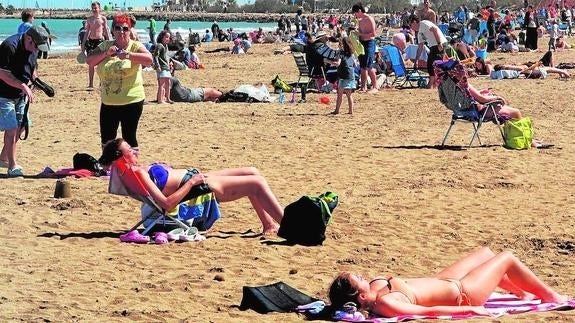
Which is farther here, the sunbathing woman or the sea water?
the sea water

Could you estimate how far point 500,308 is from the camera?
18.0 feet

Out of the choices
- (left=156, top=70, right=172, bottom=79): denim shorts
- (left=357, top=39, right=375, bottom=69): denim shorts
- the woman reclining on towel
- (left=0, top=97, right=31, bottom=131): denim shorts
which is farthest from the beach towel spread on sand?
(left=357, top=39, right=375, bottom=69): denim shorts

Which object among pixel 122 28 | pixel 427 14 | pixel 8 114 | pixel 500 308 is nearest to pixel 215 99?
pixel 427 14

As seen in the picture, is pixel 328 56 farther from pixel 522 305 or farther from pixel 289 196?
pixel 522 305

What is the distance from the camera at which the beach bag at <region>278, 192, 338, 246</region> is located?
280 inches

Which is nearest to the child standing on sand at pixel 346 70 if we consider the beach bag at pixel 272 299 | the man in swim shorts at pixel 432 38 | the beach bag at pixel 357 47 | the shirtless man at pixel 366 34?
the beach bag at pixel 357 47

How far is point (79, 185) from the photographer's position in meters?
9.22

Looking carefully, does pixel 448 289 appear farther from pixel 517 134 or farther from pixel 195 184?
pixel 517 134

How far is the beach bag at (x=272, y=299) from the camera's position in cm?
541

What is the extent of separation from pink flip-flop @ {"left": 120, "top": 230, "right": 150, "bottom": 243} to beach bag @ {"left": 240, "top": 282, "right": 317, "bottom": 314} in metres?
1.66

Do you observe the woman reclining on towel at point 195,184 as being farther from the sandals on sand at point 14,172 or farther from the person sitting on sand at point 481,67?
the person sitting on sand at point 481,67

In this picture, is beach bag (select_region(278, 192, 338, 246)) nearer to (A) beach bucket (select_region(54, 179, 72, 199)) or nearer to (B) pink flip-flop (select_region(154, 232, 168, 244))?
(B) pink flip-flop (select_region(154, 232, 168, 244))

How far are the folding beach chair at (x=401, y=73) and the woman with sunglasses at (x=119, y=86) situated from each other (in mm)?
10499

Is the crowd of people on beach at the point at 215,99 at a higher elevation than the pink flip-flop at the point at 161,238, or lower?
higher
